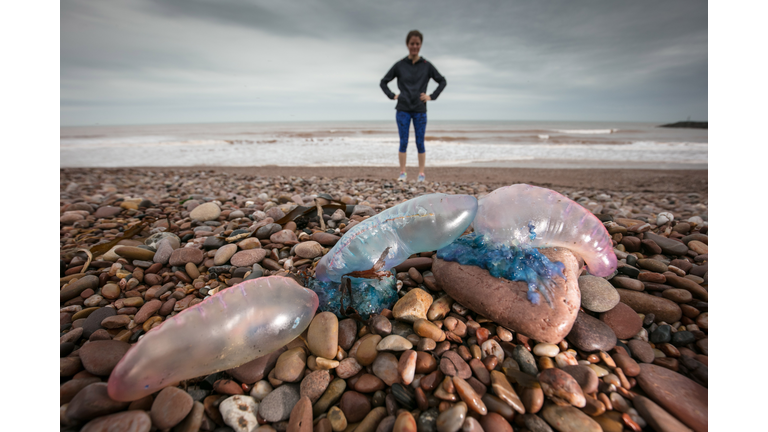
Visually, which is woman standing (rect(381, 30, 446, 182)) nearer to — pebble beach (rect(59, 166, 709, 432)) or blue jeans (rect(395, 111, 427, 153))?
blue jeans (rect(395, 111, 427, 153))

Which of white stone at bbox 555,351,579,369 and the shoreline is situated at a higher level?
the shoreline

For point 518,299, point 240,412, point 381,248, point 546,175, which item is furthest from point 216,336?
point 546,175

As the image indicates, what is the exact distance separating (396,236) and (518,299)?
658mm

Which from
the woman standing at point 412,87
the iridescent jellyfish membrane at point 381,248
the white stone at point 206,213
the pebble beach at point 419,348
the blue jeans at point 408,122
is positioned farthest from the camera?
the blue jeans at point 408,122

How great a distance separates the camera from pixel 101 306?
5.65ft

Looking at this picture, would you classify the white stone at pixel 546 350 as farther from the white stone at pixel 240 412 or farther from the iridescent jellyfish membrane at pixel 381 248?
the white stone at pixel 240 412

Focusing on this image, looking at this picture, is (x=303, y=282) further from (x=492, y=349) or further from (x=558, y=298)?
(x=558, y=298)

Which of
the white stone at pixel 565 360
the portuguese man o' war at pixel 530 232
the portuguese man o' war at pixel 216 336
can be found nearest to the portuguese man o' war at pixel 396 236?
the portuguese man o' war at pixel 530 232

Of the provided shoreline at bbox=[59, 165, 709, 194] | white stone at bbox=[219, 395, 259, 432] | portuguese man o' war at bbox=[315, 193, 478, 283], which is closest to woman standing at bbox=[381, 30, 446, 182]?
shoreline at bbox=[59, 165, 709, 194]

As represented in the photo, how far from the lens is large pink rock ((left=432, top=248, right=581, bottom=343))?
4.35 ft

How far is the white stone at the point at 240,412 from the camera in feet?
3.63

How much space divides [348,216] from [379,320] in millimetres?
1510

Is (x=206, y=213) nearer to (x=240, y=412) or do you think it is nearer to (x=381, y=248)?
(x=381, y=248)

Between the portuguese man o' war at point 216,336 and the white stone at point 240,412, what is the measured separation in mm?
130
